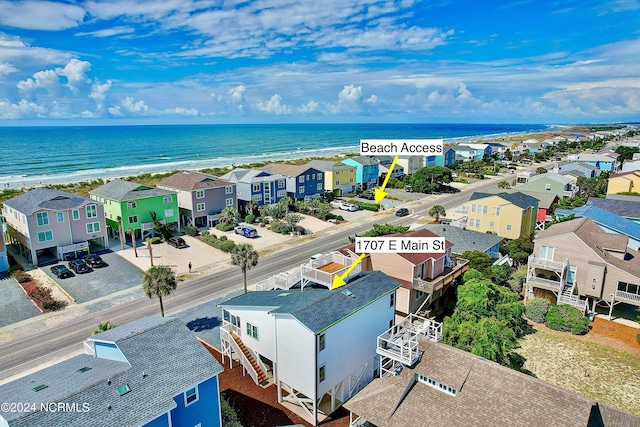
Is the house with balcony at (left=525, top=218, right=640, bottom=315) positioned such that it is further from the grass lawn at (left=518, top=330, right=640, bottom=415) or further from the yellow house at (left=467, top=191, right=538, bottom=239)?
the yellow house at (left=467, top=191, right=538, bottom=239)

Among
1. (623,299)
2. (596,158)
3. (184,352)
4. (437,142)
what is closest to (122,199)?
(184,352)

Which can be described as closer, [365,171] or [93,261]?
[93,261]

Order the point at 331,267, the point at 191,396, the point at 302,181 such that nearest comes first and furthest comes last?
1. the point at 191,396
2. the point at 331,267
3. the point at 302,181

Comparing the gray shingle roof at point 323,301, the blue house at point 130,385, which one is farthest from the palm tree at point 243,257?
the blue house at point 130,385

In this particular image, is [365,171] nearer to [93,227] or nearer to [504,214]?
[504,214]

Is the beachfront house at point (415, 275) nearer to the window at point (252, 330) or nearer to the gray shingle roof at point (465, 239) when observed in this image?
the window at point (252, 330)

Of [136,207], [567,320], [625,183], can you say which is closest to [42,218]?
[136,207]

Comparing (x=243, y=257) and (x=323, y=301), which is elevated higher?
(x=323, y=301)
